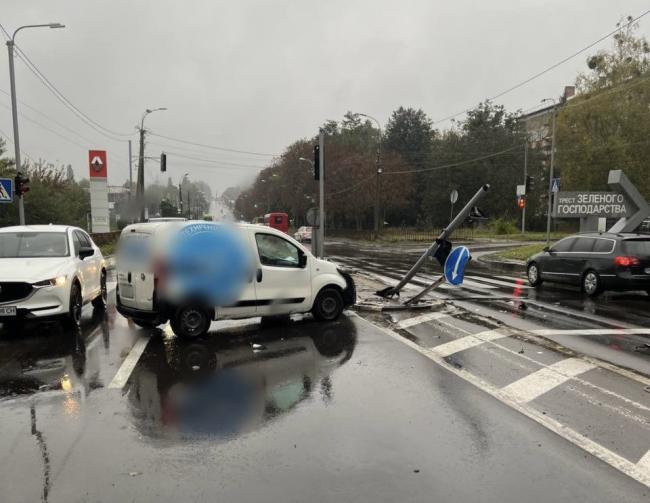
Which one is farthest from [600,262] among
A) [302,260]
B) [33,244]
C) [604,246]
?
[33,244]

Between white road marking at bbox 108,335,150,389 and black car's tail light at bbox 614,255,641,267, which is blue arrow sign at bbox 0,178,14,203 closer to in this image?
white road marking at bbox 108,335,150,389

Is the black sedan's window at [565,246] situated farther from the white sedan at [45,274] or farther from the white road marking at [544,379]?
the white sedan at [45,274]

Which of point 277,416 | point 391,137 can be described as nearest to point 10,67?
point 277,416

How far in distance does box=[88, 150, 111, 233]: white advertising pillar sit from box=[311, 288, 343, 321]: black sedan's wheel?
92.2 ft

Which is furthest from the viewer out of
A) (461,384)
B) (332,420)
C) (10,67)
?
(10,67)

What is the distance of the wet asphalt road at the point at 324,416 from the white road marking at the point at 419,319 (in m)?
0.55

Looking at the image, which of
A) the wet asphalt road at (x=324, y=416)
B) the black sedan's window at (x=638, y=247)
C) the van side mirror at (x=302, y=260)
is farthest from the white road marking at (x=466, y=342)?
the black sedan's window at (x=638, y=247)

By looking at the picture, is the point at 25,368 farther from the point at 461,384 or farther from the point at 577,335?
the point at 577,335

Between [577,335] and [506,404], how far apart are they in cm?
388

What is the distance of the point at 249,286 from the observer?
8.59m

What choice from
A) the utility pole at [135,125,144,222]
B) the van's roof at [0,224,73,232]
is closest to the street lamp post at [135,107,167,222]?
the utility pole at [135,125,144,222]

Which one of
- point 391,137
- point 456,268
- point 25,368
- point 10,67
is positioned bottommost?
point 25,368

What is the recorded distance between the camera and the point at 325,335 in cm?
869

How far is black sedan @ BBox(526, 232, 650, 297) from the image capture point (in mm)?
12344
